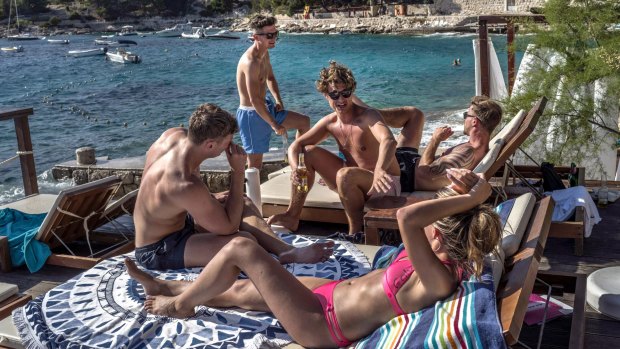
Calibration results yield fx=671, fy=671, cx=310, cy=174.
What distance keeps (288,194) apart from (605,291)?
246cm

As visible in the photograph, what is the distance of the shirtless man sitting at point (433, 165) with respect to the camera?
457 centimetres

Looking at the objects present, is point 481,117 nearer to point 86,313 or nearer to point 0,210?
point 86,313

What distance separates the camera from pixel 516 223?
312 centimetres

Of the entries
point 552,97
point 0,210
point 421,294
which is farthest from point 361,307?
point 552,97

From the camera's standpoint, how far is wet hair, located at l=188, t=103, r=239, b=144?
3428 mm

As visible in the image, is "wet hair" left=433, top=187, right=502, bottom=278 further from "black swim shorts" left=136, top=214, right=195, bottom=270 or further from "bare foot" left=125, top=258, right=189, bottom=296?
"black swim shorts" left=136, top=214, right=195, bottom=270

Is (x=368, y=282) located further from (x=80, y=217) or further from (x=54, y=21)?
(x=54, y=21)

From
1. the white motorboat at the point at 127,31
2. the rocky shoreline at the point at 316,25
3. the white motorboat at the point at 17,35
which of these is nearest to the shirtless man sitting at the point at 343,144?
the rocky shoreline at the point at 316,25

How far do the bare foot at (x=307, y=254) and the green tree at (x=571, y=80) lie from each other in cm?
421

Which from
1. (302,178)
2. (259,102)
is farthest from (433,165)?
(259,102)

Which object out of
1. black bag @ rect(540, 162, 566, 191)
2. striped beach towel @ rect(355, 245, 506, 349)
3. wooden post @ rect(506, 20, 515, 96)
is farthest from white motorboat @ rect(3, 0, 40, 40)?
striped beach towel @ rect(355, 245, 506, 349)

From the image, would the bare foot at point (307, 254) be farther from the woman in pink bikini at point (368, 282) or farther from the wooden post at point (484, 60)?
the wooden post at point (484, 60)

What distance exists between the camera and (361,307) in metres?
2.64

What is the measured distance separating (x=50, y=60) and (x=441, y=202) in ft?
179
